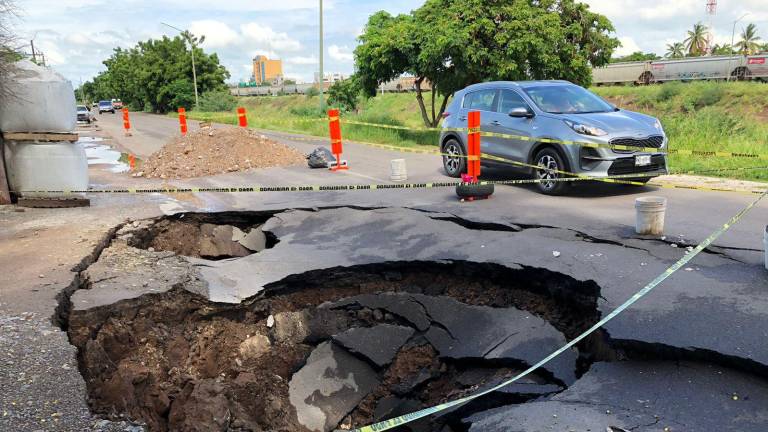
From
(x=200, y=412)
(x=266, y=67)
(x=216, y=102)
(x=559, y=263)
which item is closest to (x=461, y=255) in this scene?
(x=559, y=263)

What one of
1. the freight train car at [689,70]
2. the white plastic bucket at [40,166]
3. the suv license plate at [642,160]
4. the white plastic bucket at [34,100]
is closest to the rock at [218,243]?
the white plastic bucket at [40,166]

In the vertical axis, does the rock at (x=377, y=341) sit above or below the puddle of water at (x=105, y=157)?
below

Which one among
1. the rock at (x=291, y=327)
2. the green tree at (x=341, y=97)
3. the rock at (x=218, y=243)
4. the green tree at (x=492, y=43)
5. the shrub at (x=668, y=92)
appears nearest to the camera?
the rock at (x=291, y=327)

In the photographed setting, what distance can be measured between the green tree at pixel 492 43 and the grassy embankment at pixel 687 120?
2.50 metres

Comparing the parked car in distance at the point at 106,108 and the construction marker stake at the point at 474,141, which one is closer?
the construction marker stake at the point at 474,141

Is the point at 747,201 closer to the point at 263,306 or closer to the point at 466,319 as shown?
the point at 466,319

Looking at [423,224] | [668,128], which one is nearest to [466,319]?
[423,224]

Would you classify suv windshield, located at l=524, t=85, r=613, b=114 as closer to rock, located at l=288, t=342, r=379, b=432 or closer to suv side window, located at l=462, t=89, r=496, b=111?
suv side window, located at l=462, t=89, r=496, b=111

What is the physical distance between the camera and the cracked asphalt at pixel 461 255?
3.48 m

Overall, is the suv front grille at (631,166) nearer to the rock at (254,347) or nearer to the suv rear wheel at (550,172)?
the suv rear wheel at (550,172)

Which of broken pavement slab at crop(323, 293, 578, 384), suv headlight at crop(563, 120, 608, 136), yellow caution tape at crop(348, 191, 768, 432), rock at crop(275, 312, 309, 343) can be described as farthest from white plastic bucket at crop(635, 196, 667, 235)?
rock at crop(275, 312, 309, 343)

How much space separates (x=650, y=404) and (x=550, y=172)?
6247 millimetres

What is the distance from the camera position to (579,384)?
3520mm

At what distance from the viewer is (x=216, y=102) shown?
176 feet
